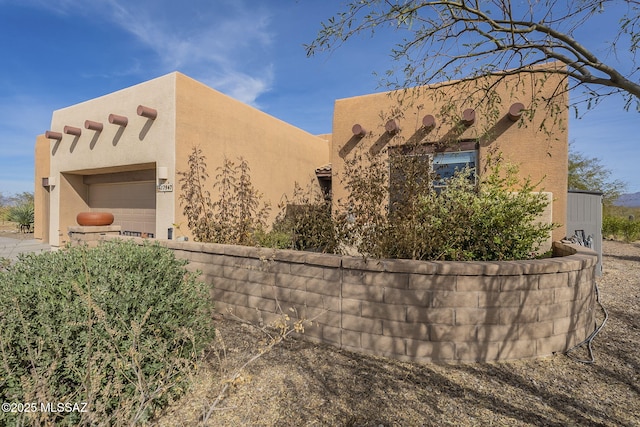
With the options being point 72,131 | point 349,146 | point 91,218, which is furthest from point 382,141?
point 72,131

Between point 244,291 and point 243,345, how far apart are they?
2.91ft

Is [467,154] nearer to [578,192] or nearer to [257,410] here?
[578,192]

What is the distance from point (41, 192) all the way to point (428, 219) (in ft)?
55.3

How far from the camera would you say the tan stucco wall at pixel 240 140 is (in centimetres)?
795

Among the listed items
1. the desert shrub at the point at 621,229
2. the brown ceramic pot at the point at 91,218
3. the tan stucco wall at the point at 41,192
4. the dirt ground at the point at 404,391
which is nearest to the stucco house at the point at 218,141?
the brown ceramic pot at the point at 91,218

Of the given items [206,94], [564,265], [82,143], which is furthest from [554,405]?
[82,143]

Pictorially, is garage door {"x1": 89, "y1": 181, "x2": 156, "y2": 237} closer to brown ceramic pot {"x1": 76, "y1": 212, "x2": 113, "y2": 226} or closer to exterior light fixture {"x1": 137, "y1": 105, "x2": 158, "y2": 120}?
brown ceramic pot {"x1": 76, "y1": 212, "x2": 113, "y2": 226}

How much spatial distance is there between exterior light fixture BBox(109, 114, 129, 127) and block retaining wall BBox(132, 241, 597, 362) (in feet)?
25.8

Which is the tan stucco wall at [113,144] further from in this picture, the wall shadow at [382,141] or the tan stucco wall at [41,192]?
the wall shadow at [382,141]

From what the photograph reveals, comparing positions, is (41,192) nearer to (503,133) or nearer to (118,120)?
(118,120)

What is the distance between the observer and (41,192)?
13.5 meters

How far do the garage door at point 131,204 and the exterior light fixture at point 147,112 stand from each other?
7.05ft

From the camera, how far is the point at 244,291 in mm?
4203

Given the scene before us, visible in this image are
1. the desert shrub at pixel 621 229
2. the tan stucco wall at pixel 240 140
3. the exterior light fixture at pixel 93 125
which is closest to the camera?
the tan stucco wall at pixel 240 140
